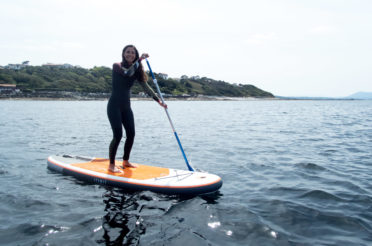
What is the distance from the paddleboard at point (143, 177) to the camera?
17.6ft

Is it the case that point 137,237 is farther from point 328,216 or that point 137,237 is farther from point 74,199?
point 328,216

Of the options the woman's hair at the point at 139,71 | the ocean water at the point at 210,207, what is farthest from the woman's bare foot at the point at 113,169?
the woman's hair at the point at 139,71

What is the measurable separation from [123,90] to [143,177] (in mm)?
1960

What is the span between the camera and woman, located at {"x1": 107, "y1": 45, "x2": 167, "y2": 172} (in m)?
5.89

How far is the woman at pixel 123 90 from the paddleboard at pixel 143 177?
0.39m

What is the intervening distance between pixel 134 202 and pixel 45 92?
87.1 m

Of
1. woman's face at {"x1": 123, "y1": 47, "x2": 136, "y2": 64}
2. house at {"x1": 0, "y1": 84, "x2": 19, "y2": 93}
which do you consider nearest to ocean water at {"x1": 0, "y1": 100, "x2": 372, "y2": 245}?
woman's face at {"x1": 123, "y1": 47, "x2": 136, "y2": 64}

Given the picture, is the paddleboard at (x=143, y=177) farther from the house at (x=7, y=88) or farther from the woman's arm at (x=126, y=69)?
the house at (x=7, y=88)

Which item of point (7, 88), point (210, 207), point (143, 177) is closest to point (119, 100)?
point (143, 177)

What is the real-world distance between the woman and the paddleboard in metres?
0.39

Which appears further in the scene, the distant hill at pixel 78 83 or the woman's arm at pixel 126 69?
the distant hill at pixel 78 83

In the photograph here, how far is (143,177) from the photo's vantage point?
19.4 feet

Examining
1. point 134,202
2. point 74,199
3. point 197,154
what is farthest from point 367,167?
point 74,199

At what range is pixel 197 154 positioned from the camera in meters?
9.91
